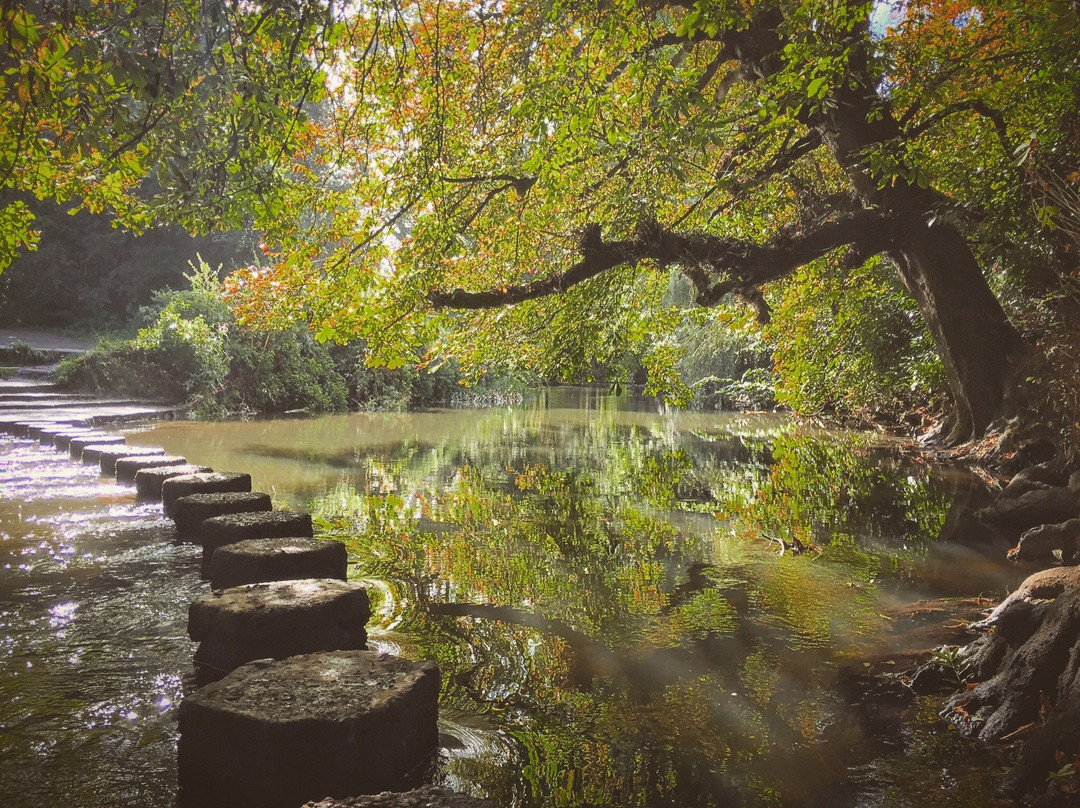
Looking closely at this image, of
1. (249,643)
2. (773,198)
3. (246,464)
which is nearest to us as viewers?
(249,643)

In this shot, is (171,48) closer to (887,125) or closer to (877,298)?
(887,125)

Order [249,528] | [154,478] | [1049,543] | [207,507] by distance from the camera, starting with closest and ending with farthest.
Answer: [249,528], [207,507], [1049,543], [154,478]

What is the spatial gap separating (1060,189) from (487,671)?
688cm

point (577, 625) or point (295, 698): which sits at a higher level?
point (295, 698)

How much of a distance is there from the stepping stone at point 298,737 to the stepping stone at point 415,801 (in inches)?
13.2

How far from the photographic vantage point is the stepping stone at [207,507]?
17.6ft

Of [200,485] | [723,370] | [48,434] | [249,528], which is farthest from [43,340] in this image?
[249,528]

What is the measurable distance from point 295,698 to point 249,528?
234 cm

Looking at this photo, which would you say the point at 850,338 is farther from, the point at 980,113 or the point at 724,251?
the point at 724,251

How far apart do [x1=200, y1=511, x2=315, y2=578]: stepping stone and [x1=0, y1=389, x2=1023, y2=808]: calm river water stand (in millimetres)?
273

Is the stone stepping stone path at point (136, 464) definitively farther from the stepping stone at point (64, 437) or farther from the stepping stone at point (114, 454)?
the stepping stone at point (64, 437)

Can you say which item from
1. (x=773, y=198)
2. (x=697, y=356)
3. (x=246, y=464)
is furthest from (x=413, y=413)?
(x=773, y=198)

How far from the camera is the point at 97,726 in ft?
9.46

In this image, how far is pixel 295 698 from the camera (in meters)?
2.48
